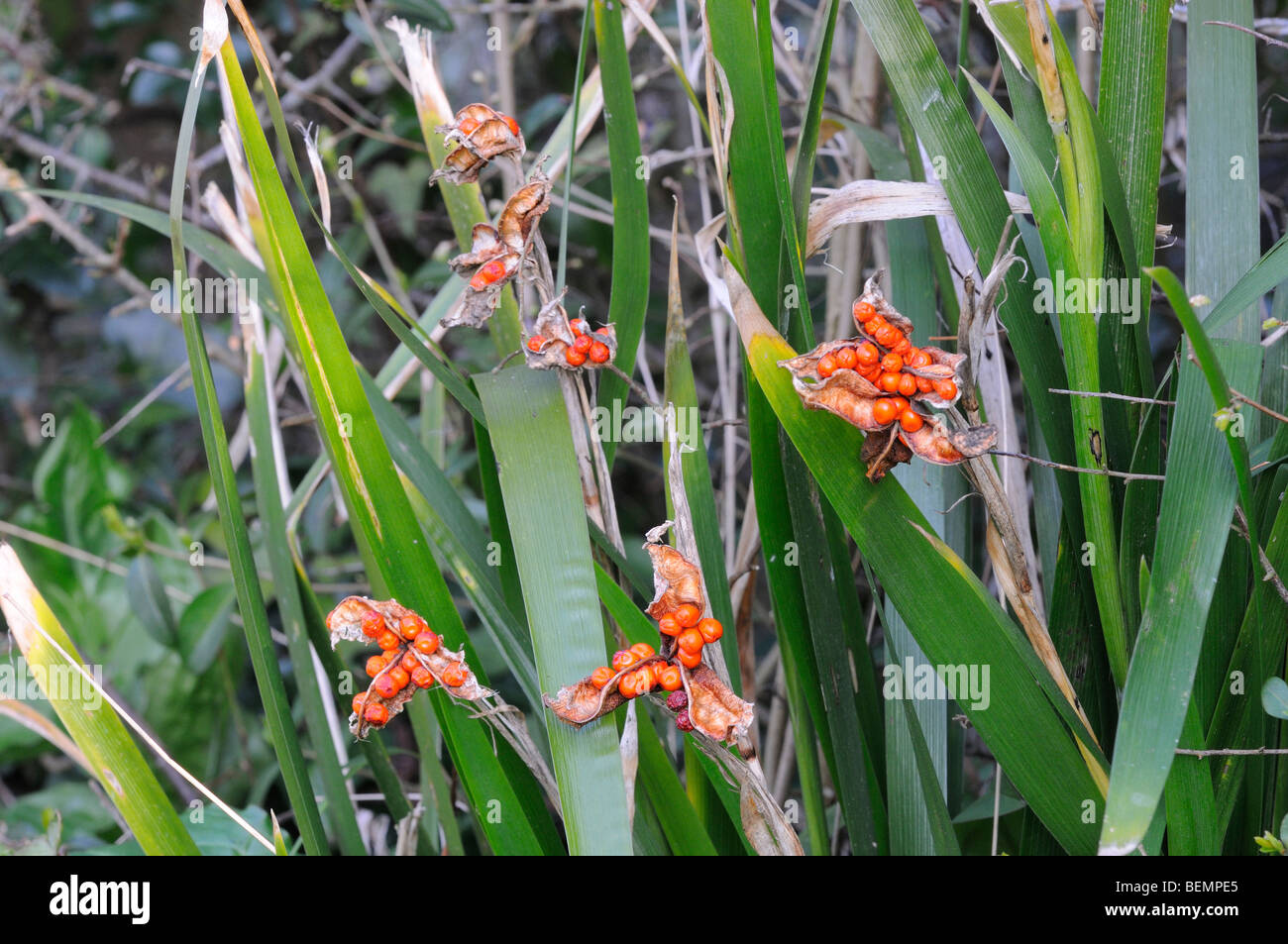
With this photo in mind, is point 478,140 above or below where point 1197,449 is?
above

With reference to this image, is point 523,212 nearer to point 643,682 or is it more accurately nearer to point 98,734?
point 643,682

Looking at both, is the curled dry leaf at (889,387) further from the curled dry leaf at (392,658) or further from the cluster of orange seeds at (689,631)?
the curled dry leaf at (392,658)

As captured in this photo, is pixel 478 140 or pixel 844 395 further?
pixel 478 140

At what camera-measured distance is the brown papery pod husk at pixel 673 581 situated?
17.1 inches

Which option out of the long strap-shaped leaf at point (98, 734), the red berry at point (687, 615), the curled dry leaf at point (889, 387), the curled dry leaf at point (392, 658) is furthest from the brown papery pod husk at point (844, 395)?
the long strap-shaped leaf at point (98, 734)

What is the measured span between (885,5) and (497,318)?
0.31 m

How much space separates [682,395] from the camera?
59 cm

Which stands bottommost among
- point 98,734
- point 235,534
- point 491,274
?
point 98,734

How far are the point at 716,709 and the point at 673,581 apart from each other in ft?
0.21

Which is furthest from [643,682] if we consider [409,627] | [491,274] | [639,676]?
[491,274]

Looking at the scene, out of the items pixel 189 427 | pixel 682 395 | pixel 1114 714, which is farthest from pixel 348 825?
pixel 189 427

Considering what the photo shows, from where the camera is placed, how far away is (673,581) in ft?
1.43

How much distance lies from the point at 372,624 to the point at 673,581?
0.16m

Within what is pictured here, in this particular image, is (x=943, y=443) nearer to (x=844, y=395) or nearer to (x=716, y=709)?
(x=844, y=395)
